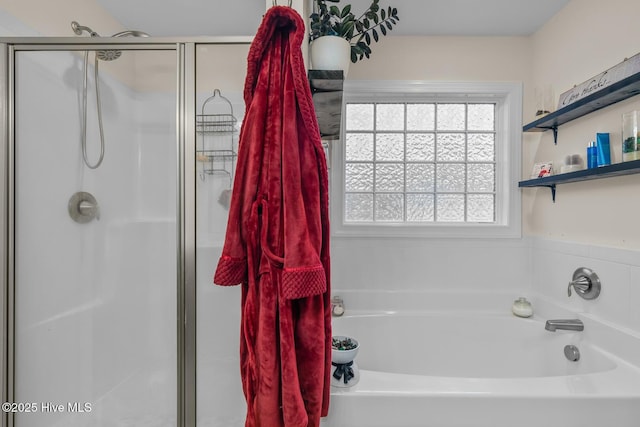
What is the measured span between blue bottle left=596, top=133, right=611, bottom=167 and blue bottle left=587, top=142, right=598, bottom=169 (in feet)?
0.05

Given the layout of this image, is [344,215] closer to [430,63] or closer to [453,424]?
[430,63]

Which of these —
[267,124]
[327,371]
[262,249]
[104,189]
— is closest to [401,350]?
[327,371]

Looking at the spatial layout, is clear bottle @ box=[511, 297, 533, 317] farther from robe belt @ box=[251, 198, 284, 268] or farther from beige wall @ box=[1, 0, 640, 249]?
robe belt @ box=[251, 198, 284, 268]

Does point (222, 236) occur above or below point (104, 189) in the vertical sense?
below

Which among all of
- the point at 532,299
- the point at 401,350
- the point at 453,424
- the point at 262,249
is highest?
the point at 262,249

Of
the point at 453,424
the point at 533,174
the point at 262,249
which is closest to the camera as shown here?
the point at 262,249

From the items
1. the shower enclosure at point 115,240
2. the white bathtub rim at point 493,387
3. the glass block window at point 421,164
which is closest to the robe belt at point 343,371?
the white bathtub rim at point 493,387

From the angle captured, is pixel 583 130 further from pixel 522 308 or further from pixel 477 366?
pixel 477 366

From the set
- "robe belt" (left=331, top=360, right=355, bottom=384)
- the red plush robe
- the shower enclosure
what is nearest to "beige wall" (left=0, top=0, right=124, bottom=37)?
the shower enclosure

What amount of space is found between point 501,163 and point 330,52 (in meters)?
1.46

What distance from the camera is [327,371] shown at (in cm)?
98

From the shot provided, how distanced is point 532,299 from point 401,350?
2.83ft

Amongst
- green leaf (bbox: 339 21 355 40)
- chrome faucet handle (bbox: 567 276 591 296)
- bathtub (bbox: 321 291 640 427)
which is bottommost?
bathtub (bbox: 321 291 640 427)

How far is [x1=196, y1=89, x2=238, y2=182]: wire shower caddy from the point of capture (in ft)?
3.85
